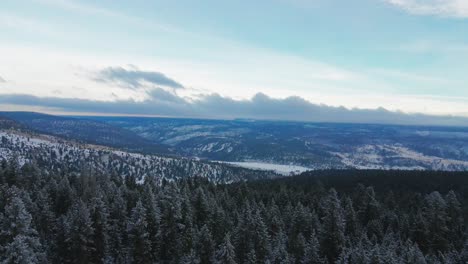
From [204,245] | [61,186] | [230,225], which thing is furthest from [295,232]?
[61,186]

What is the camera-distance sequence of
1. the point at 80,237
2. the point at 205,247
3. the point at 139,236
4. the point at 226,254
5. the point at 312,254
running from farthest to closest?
the point at 139,236 < the point at 205,247 < the point at 312,254 < the point at 80,237 < the point at 226,254

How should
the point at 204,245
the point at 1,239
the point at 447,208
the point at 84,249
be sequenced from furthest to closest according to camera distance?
the point at 447,208, the point at 204,245, the point at 84,249, the point at 1,239

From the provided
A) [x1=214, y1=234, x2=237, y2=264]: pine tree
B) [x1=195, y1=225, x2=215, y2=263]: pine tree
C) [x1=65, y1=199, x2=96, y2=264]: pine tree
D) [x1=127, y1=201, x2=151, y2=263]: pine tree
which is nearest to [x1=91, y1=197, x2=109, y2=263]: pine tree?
[x1=65, y1=199, x2=96, y2=264]: pine tree

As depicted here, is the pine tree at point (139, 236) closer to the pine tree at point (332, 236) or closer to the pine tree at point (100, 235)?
the pine tree at point (100, 235)

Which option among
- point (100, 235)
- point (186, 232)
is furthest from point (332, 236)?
point (100, 235)

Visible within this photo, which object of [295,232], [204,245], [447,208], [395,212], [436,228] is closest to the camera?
[204,245]

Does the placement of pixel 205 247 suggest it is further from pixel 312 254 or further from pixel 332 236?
pixel 332 236

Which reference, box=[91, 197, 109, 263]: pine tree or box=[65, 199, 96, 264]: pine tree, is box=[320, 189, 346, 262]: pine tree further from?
box=[65, 199, 96, 264]: pine tree

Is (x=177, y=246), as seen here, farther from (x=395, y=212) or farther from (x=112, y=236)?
(x=395, y=212)

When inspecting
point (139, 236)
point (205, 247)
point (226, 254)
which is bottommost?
point (205, 247)

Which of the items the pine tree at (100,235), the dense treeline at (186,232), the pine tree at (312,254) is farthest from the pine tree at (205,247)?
the pine tree at (100,235)

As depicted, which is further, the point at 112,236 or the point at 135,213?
the point at 112,236
